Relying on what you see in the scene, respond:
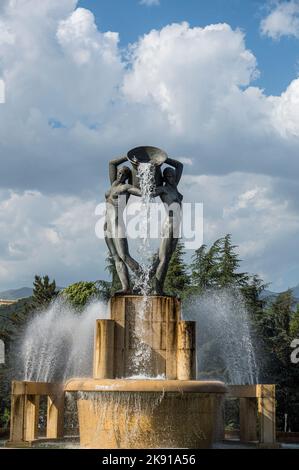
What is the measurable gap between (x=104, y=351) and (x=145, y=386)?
1860 mm

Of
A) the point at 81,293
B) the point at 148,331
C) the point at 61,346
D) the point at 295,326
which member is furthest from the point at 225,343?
the point at 295,326

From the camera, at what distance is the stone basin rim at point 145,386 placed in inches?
540

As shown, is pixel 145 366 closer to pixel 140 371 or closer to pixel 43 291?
pixel 140 371

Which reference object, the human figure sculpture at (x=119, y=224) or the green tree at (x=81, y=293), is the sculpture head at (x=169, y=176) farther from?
the green tree at (x=81, y=293)

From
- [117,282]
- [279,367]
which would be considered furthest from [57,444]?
[117,282]

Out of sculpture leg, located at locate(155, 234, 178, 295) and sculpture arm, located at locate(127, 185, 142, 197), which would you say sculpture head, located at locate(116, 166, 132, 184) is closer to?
sculpture arm, located at locate(127, 185, 142, 197)

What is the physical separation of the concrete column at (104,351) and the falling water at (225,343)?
12.9 m

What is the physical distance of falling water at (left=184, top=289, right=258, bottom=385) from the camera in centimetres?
2850

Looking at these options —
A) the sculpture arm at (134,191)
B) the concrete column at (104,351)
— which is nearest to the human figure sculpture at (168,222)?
the sculpture arm at (134,191)

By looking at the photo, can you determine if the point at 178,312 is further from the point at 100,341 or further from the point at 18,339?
the point at 18,339

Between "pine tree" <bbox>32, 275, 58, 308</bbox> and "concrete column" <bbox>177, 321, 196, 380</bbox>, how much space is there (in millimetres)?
23615

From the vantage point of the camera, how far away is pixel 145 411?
1402 centimetres

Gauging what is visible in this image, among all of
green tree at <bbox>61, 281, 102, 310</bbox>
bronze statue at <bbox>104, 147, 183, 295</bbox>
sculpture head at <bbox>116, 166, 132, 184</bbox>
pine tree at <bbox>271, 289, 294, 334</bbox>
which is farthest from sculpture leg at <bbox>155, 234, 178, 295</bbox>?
green tree at <bbox>61, 281, 102, 310</bbox>
